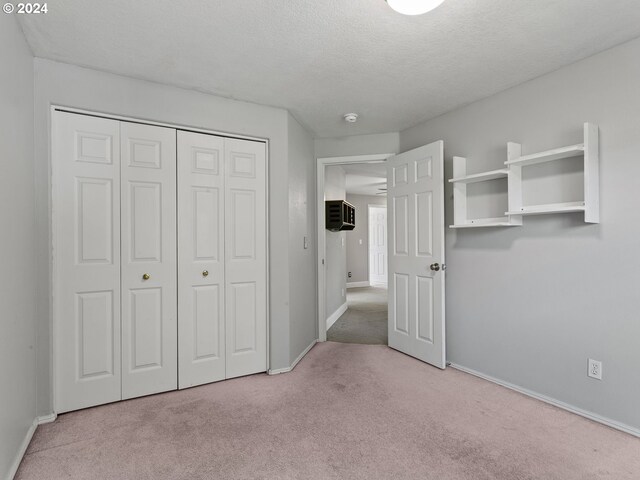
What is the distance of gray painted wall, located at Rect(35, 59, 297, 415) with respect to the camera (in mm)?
2090

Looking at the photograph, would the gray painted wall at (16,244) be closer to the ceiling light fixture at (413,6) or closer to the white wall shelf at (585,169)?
the ceiling light fixture at (413,6)

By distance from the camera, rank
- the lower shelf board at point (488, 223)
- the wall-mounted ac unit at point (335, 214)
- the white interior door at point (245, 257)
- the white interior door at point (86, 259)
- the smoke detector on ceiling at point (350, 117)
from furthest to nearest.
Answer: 1. the wall-mounted ac unit at point (335, 214)
2. the smoke detector on ceiling at point (350, 117)
3. the white interior door at point (245, 257)
4. the lower shelf board at point (488, 223)
5. the white interior door at point (86, 259)

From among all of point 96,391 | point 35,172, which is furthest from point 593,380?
Result: point 35,172

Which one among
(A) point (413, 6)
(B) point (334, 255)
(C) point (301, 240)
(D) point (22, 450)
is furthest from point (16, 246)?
(B) point (334, 255)

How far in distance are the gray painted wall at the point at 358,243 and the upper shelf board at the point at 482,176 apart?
5265 mm

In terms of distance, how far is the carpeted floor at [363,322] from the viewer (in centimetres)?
395

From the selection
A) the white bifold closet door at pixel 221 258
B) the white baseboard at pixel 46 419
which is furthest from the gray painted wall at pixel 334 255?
the white baseboard at pixel 46 419

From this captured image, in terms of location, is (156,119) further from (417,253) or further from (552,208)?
(552,208)

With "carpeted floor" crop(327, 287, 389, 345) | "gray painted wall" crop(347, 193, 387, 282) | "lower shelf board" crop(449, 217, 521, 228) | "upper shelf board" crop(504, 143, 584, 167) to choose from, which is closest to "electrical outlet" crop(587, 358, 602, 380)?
"lower shelf board" crop(449, 217, 521, 228)

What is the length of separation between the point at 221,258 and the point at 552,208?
2.40m

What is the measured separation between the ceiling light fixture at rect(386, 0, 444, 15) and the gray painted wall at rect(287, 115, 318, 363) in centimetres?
154

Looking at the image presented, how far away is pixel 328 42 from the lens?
1.97 metres

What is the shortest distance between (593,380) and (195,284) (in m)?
2.78

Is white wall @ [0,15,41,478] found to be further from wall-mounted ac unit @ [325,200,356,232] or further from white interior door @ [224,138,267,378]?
wall-mounted ac unit @ [325,200,356,232]
